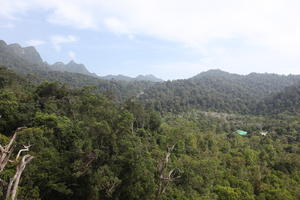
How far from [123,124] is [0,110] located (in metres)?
10.8

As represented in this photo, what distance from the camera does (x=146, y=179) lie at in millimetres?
9016

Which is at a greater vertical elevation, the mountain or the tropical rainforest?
the mountain

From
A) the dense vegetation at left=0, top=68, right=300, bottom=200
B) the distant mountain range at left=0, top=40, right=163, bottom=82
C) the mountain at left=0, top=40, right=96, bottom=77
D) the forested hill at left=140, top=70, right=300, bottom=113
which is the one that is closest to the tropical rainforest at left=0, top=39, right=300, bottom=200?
the dense vegetation at left=0, top=68, right=300, bottom=200

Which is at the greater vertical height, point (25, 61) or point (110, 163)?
point (25, 61)

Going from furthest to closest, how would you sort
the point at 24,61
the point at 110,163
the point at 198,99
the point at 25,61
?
the point at 25,61 < the point at 24,61 < the point at 198,99 < the point at 110,163

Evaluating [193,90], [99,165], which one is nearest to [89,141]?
[99,165]

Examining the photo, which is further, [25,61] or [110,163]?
[25,61]

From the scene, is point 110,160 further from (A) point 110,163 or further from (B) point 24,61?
(B) point 24,61

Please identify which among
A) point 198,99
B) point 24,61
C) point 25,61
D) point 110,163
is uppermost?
point 25,61

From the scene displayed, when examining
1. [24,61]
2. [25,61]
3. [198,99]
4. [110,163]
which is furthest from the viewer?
[25,61]

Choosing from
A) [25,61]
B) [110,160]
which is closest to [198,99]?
[110,160]

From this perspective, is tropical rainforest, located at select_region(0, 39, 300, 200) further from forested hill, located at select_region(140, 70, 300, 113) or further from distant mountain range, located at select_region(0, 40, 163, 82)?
distant mountain range, located at select_region(0, 40, 163, 82)

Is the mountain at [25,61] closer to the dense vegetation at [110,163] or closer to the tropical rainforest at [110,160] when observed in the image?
the tropical rainforest at [110,160]

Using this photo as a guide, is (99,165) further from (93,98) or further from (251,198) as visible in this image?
(251,198)
